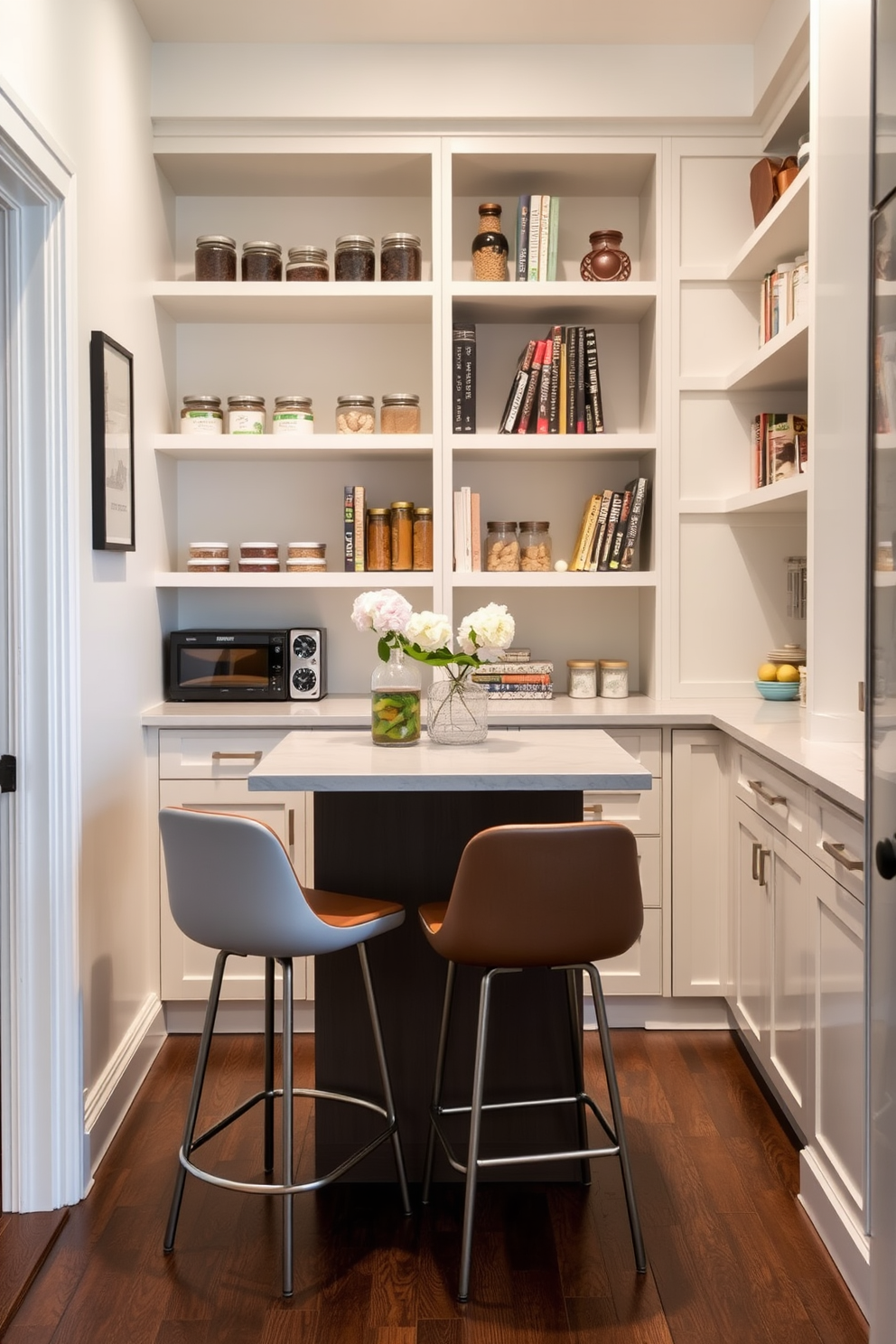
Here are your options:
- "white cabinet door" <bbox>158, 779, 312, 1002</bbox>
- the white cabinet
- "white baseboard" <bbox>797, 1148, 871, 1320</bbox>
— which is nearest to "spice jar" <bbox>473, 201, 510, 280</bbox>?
the white cabinet

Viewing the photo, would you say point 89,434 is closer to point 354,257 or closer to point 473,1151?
point 354,257

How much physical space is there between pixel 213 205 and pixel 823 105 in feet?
6.56

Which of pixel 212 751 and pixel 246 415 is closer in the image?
pixel 212 751

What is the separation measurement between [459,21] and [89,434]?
5.50ft

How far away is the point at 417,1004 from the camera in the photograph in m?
2.46

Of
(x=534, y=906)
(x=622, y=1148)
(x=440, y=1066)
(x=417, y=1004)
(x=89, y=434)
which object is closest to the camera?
(x=534, y=906)

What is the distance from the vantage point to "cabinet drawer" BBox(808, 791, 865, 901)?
2059 mm

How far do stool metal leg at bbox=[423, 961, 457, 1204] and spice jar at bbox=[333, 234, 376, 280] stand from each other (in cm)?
214

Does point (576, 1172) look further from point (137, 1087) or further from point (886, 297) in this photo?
point (886, 297)

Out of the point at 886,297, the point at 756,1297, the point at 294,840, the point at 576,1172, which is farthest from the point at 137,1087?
the point at 886,297

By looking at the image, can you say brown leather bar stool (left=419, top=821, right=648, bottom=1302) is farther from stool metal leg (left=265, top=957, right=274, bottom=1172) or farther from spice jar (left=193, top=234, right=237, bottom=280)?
spice jar (left=193, top=234, right=237, bottom=280)

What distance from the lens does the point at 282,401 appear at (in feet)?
11.6

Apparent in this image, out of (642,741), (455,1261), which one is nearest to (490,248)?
(642,741)

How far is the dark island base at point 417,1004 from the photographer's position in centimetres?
244
